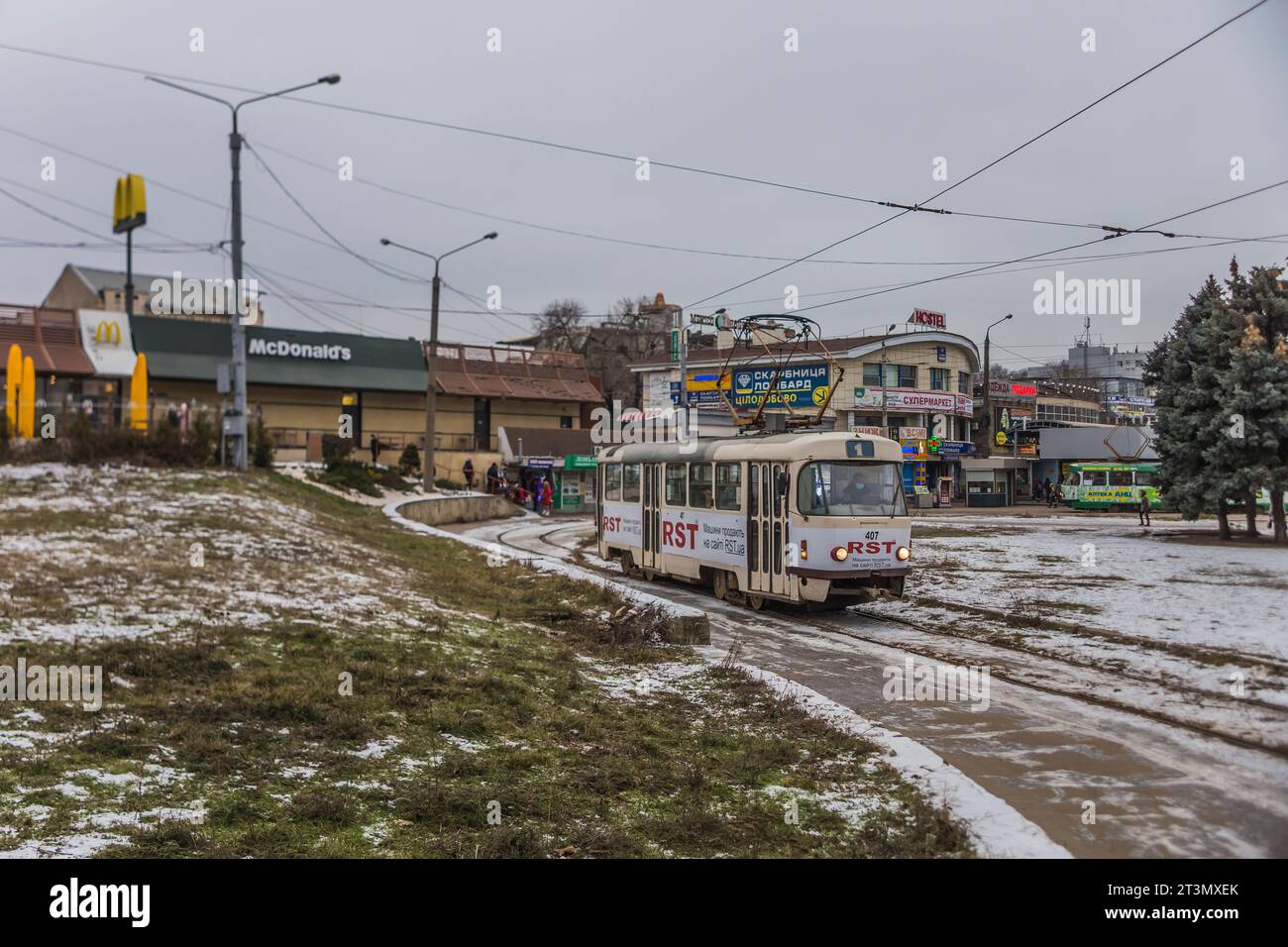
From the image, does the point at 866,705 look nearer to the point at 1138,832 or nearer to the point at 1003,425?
the point at 1138,832

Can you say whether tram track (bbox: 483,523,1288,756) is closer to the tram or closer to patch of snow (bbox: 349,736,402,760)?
patch of snow (bbox: 349,736,402,760)

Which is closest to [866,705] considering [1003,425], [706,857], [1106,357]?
[706,857]

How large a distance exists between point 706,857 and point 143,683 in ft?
17.5

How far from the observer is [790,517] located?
15.5 m

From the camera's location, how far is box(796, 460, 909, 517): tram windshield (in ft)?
49.8

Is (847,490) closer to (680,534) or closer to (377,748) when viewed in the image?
(680,534)

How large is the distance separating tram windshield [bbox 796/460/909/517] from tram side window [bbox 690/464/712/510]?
3.04 metres

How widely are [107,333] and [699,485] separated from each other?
114 feet

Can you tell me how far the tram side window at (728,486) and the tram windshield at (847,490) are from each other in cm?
184

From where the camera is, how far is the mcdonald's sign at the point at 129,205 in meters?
39.2

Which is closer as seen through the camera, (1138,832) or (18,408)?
(1138,832)

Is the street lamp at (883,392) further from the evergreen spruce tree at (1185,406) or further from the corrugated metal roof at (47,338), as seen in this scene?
the corrugated metal roof at (47,338)

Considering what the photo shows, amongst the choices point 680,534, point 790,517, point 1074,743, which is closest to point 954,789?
point 1074,743
